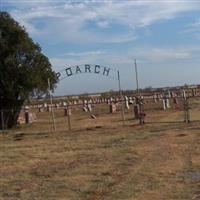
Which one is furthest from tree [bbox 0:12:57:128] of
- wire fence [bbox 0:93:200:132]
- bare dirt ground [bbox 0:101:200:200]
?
bare dirt ground [bbox 0:101:200:200]

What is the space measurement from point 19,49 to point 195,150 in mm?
22162

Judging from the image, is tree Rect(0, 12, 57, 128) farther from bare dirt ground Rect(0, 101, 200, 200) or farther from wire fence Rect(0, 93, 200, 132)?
bare dirt ground Rect(0, 101, 200, 200)

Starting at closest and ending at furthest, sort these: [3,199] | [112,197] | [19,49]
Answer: [112,197] → [3,199] → [19,49]

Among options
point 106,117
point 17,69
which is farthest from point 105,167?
point 106,117

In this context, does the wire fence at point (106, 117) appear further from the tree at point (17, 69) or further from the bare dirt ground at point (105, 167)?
the bare dirt ground at point (105, 167)

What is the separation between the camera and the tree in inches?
1519

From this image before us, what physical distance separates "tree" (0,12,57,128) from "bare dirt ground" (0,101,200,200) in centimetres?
1141

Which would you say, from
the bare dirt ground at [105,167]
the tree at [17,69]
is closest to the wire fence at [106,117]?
the tree at [17,69]

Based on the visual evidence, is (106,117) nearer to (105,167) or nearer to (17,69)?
(17,69)

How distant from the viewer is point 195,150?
19375 mm

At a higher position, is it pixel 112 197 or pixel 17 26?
pixel 17 26

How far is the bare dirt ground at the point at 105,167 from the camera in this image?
1257 centimetres

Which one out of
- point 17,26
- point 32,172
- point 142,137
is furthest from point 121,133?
point 17,26

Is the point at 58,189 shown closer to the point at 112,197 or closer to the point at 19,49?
the point at 112,197
